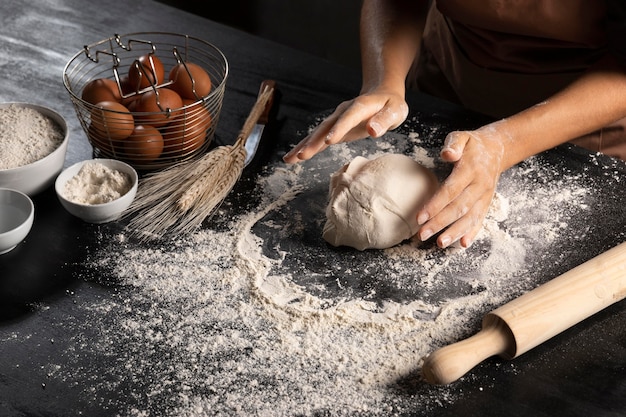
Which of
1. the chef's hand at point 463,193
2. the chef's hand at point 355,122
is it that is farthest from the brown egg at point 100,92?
the chef's hand at point 463,193

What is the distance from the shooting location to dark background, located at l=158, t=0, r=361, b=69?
10.9 ft

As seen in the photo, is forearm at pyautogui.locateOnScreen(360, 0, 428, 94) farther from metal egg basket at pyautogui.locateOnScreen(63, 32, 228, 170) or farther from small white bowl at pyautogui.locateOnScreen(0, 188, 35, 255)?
small white bowl at pyautogui.locateOnScreen(0, 188, 35, 255)

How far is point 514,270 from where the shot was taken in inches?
53.9

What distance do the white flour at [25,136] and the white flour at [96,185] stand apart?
0.08 metres


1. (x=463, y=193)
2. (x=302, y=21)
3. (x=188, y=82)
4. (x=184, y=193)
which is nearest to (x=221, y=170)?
(x=184, y=193)

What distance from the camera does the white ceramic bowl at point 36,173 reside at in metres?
1.39

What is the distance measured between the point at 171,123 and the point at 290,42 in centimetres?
206

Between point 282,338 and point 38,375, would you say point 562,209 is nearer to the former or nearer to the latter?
point 282,338

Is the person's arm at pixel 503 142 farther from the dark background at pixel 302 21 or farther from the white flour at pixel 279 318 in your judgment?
the dark background at pixel 302 21

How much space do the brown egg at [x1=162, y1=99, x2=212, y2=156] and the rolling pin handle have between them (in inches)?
27.9

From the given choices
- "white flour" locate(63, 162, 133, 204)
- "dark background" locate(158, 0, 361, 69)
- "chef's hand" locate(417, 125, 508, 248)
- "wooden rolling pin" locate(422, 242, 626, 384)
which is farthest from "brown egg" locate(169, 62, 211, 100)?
"dark background" locate(158, 0, 361, 69)

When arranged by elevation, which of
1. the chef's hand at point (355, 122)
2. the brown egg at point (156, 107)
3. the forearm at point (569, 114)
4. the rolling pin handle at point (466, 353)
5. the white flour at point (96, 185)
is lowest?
the white flour at point (96, 185)

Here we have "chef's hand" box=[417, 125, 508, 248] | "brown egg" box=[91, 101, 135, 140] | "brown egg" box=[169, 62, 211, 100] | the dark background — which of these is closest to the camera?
"chef's hand" box=[417, 125, 508, 248]

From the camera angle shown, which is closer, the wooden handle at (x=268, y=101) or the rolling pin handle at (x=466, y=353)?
the rolling pin handle at (x=466, y=353)
